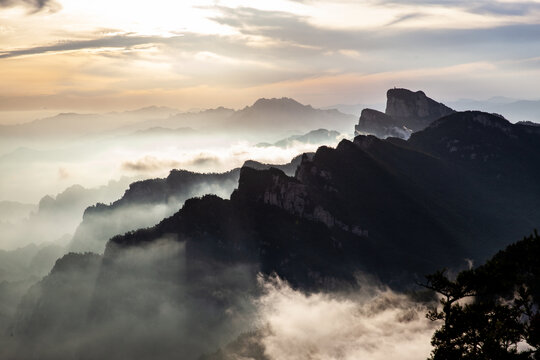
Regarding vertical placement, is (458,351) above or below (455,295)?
below

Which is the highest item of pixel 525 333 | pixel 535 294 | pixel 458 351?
pixel 525 333

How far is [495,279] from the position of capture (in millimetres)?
54562

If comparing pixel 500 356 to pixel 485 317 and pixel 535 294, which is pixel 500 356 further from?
pixel 535 294

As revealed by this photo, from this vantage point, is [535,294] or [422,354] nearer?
[535,294]

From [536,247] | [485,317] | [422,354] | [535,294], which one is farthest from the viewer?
[422,354]

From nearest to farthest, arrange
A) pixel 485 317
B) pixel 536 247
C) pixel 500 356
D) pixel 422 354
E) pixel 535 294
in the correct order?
1. pixel 500 356
2. pixel 485 317
3. pixel 536 247
4. pixel 535 294
5. pixel 422 354

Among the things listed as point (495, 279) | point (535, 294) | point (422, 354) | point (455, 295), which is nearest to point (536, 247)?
point (495, 279)

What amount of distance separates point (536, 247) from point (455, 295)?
55.1 feet

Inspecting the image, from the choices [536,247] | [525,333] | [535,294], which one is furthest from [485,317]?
[535,294]

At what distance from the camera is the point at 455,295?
5272 centimetres

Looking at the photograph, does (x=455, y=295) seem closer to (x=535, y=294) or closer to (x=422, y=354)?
(x=535, y=294)

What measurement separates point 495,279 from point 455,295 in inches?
237

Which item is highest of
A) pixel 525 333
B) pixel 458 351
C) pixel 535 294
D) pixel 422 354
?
pixel 525 333

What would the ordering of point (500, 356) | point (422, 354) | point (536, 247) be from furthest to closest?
1. point (422, 354)
2. point (536, 247)
3. point (500, 356)
